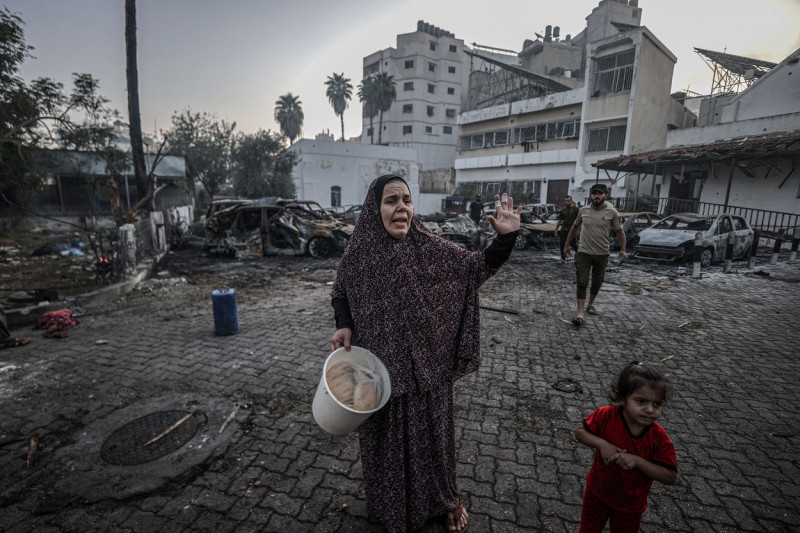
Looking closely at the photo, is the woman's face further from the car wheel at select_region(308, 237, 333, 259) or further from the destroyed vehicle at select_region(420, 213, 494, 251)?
the car wheel at select_region(308, 237, 333, 259)

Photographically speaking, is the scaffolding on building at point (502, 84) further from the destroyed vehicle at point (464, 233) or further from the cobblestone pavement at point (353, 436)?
the cobblestone pavement at point (353, 436)

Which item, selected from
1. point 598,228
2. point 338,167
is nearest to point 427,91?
point 338,167

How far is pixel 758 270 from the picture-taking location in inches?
384

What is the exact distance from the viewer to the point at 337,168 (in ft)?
99.2

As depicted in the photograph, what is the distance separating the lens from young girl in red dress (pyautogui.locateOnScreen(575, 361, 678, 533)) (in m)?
1.56

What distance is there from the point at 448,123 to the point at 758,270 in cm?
4353

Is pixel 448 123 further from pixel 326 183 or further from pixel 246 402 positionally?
pixel 246 402

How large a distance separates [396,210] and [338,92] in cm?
5507

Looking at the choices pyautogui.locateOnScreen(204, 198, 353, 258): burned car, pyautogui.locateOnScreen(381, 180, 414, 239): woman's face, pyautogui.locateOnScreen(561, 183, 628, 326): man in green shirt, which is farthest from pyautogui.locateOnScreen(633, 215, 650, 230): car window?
pyautogui.locateOnScreen(381, 180, 414, 239): woman's face

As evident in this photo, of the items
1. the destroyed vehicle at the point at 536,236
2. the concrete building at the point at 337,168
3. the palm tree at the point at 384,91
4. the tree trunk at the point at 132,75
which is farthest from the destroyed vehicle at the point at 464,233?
the palm tree at the point at 384,91

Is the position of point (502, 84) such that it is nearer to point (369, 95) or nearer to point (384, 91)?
point (384, 91)

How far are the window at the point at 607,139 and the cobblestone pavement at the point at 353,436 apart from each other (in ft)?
62.1

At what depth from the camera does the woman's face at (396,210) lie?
→ 1916mm

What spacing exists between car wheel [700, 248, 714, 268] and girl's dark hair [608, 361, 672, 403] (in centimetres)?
1142
